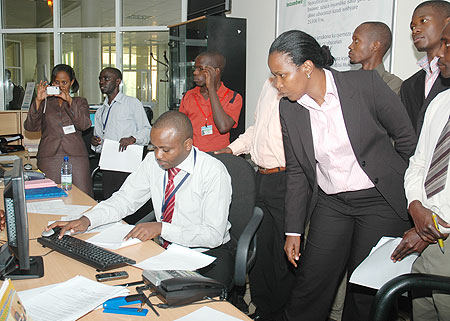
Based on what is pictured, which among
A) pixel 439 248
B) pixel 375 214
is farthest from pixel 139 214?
pixel 439 248

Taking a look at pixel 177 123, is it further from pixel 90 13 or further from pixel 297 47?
pixel 90 13

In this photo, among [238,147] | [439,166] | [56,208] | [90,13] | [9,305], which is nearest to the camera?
[9,305]

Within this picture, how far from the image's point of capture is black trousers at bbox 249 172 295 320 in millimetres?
2633

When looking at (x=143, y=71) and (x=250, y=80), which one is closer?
(x=250, y=80)

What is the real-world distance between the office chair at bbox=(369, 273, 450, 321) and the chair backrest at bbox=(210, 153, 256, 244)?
892mm

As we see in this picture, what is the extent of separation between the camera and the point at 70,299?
52.4 inches

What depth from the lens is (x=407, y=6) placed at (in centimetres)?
277

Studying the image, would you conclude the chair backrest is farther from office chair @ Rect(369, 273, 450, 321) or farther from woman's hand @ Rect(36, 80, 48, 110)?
woman's hand @ Rect(36, 80, 48, 110)

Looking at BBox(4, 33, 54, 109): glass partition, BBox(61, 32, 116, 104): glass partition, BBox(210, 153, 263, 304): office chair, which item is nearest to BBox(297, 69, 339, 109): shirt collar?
BBox(210, 153, 263, 304): office chair

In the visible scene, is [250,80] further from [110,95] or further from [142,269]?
[142,269]

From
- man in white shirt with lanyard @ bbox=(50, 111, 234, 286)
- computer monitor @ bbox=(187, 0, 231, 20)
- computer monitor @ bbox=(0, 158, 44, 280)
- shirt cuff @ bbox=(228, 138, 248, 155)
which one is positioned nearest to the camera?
computer monitor @ bbox=(0, 158, 44, 280)

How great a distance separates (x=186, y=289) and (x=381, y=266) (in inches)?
31.9

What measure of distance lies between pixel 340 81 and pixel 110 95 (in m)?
2.60

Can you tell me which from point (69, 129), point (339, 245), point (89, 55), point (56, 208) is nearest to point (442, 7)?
point (339, 245)
